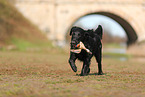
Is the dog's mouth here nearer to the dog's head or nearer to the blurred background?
the dog's head

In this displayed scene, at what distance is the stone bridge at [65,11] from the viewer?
100 feet

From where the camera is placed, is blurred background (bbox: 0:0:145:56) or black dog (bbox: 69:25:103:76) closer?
black dog (bbox: 69:25:103:76)

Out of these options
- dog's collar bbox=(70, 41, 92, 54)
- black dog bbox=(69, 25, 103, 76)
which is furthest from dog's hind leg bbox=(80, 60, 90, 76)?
dog's collar bbox=(70, 41, 92, 54)

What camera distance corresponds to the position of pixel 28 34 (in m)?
28.6

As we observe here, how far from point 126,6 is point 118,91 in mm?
27614

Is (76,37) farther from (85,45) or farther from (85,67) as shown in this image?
(85,67)

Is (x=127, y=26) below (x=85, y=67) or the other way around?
the other way around

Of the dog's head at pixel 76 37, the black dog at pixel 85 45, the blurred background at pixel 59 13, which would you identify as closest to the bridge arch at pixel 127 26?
the blurred background at pixel 59 13

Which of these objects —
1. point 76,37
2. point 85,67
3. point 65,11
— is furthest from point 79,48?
point 65,11

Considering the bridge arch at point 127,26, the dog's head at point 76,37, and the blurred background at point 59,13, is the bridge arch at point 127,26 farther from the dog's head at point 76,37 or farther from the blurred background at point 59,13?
the dog's head at point 76,37

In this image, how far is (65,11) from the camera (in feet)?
100

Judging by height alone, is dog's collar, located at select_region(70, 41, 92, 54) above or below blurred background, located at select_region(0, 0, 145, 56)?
below

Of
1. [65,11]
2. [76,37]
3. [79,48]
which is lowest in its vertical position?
[79,48]

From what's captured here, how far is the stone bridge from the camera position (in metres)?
30.5
